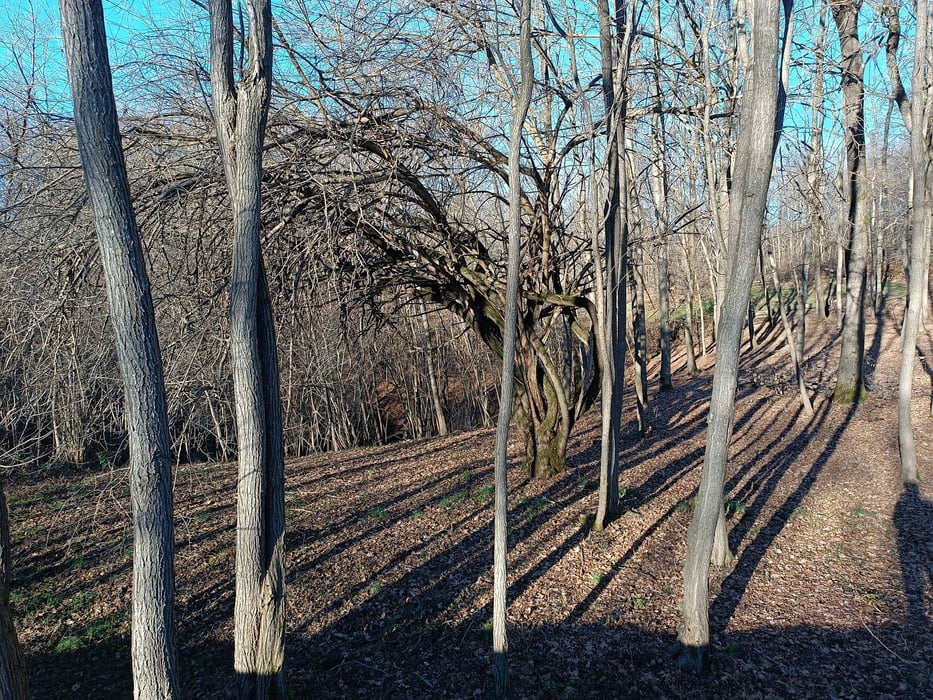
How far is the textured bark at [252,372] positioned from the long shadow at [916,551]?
5.55m

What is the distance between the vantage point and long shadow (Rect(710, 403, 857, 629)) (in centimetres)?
553

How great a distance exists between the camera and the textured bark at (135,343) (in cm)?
344

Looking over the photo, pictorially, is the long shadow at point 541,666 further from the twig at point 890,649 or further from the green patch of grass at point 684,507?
the green patch of grass at point 684,507

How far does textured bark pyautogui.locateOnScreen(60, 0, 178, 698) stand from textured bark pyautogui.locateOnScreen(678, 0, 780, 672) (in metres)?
3.86

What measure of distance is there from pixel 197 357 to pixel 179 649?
9.08 ft

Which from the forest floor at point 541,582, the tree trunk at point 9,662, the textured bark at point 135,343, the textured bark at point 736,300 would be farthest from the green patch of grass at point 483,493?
the tree trunk at point 9,662

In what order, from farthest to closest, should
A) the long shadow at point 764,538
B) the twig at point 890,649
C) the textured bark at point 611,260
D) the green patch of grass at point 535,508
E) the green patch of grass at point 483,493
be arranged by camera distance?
the green patch of grass at point 483,493 < the green patch of grass at point 535,508 < the textured bark at point 611,260 < the long shadow at point 764,538 < the twig at point 890,649

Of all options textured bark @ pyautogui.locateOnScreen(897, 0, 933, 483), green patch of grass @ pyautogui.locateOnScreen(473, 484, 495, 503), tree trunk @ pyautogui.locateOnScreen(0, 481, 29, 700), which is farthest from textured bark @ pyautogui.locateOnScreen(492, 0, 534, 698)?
textured bark @ pyautogui.locateOnScreen(897, 0, 933, 483)

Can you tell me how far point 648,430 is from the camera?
11.4 meters

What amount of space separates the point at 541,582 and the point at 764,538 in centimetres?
287

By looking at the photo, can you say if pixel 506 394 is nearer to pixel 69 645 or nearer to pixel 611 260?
pixel 611 260

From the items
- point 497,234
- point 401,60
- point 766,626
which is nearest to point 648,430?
point 497,234

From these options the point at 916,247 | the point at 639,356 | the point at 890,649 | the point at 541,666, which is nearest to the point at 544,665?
the point at 541,666

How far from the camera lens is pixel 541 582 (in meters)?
6.03
